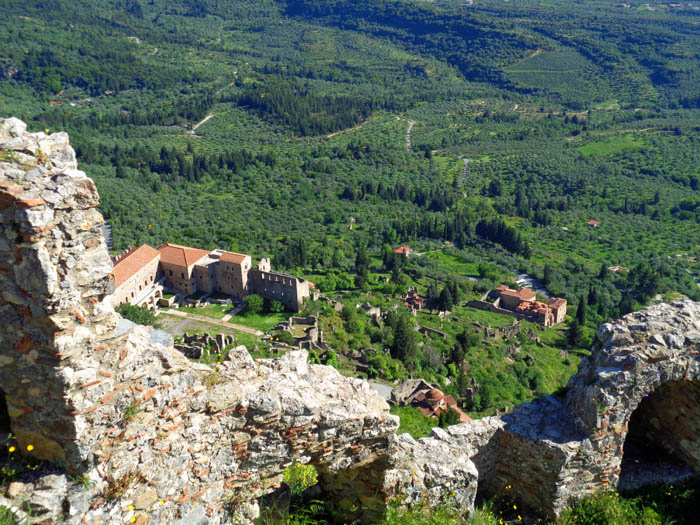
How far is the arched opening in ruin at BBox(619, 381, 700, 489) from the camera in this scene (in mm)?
12039

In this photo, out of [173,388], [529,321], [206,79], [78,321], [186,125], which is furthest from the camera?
[206,79]

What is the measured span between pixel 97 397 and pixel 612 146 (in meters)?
137

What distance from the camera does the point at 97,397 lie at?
261 inches

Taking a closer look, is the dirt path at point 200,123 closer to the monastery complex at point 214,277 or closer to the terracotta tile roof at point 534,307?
the monastery complex at point 214,277

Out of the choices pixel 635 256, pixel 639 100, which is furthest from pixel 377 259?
pixel 639 100

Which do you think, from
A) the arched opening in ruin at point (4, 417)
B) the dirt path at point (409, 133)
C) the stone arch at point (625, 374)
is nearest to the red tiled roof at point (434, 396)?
the stone arch at point (625, 374)

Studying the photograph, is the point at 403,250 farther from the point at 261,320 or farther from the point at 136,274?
the point at 136,274

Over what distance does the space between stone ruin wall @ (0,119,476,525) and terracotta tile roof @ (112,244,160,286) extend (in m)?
36.3

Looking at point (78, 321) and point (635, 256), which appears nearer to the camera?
point (78, 321)

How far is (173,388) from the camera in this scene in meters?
7.38

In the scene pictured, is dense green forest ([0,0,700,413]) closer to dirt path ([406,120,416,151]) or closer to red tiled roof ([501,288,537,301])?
dirt path ([406,120,416,151])

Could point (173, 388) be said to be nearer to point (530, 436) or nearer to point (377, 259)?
point (530, 436)

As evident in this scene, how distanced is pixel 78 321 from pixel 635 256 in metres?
84.6

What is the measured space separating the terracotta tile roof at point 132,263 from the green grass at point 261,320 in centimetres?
858
